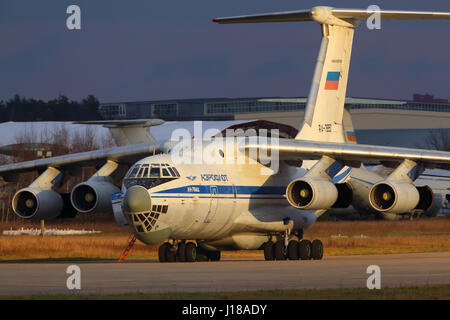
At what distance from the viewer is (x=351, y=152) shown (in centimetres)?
1906

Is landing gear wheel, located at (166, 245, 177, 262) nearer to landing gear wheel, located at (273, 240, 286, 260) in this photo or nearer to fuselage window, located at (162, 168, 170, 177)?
fuselage window, located at (162, 168, 170, 177)

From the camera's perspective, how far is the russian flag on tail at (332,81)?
71.4 feet

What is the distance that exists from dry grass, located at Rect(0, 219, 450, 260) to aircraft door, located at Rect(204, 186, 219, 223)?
14.2 ft

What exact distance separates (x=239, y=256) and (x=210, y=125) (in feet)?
88.0

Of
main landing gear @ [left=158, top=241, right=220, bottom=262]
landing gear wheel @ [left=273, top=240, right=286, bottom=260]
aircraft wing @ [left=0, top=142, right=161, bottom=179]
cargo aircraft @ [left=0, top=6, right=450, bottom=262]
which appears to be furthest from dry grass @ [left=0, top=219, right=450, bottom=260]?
landing gear wheel @ [left=273, top=240, right=286, bottom=260]

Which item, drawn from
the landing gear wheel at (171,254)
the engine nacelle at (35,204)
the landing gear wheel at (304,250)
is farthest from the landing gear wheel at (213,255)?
the engine nacelle at (35,204)

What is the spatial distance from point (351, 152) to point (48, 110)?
53176 mm

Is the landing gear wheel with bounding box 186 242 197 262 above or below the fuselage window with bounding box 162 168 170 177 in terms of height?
below

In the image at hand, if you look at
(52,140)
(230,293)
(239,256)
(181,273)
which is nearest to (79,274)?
(181,273)

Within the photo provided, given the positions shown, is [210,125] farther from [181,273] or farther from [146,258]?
[181,273]

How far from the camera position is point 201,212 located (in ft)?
61.4

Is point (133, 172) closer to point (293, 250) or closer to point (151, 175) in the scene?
point (151, 175)

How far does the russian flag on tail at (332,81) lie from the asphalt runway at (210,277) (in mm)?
5603

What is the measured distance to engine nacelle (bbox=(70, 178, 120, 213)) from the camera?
19984 millimetres
